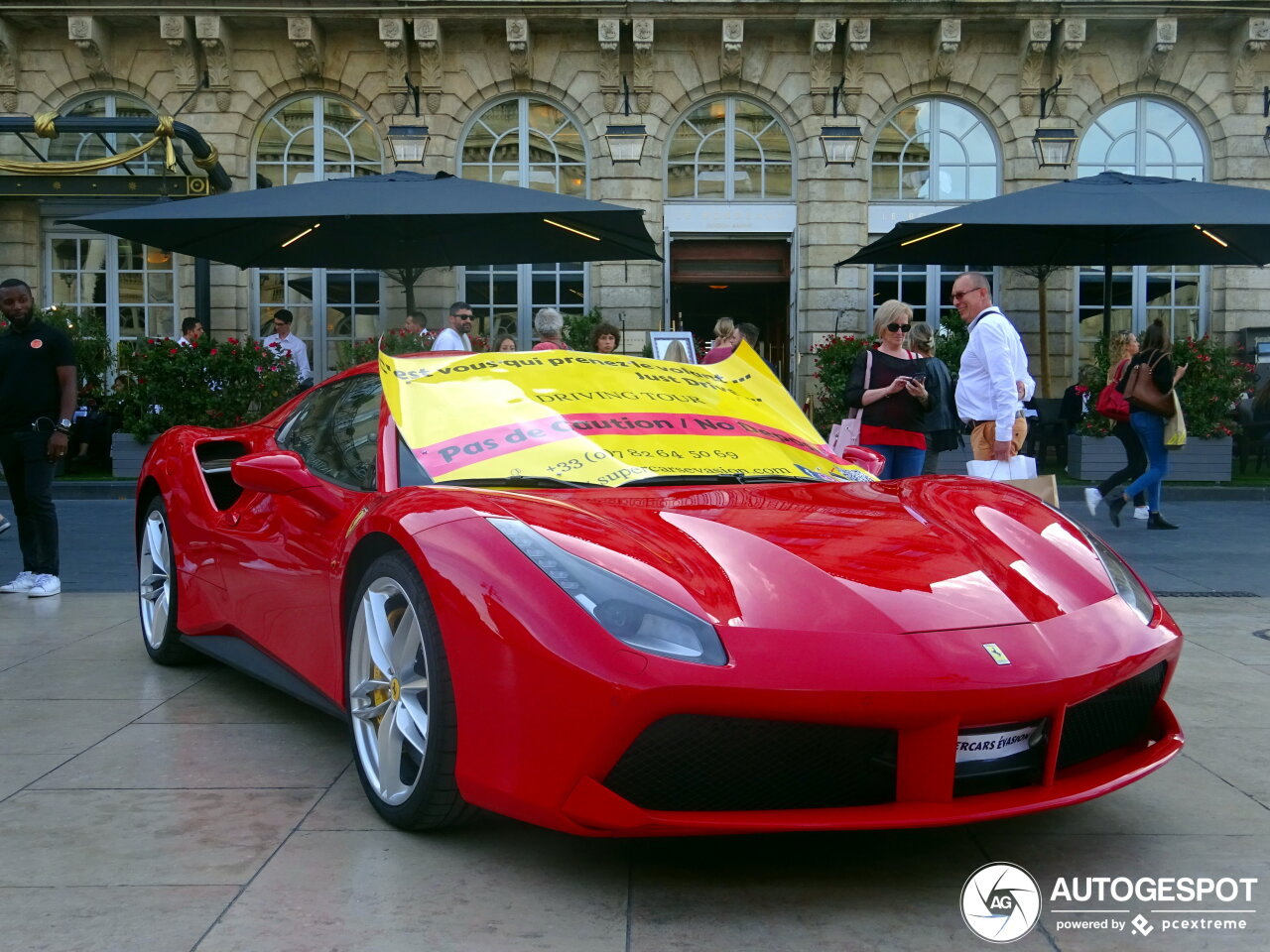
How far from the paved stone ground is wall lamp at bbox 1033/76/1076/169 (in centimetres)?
1389

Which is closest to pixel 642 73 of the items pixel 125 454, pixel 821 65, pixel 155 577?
pixel 821 65

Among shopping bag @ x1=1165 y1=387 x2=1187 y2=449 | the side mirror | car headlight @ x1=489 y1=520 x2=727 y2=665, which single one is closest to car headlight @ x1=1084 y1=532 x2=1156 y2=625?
car headlight @ x1=489 y1=520 x2=727 y2=665

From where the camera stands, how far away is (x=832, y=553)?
2990mm

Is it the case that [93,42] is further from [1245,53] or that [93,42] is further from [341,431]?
[341,431]

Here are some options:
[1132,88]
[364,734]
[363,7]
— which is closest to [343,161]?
[363,7]

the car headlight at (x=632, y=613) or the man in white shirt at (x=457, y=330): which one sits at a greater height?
the man in white shirt at (x=457, y=330)

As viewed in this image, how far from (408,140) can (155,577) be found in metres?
12.8

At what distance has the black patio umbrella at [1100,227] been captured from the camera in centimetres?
1042

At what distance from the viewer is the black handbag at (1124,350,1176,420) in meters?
10.4

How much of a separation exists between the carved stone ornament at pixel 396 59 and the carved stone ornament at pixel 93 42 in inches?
143

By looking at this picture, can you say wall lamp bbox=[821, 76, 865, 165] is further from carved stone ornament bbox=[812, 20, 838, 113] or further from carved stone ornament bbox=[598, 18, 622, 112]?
carved stone ornament bbox=[598, 18, 622, 112]

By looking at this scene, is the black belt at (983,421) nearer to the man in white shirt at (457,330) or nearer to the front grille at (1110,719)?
the front grille at (1110,719)

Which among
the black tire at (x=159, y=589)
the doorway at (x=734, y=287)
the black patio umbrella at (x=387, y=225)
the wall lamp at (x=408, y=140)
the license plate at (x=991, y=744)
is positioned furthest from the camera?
the doorway at (x=734, y=287)

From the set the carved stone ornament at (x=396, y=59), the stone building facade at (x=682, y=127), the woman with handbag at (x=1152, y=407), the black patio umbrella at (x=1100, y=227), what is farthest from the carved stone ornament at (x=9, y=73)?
the woman with handbag at (x=1152, y=407)
